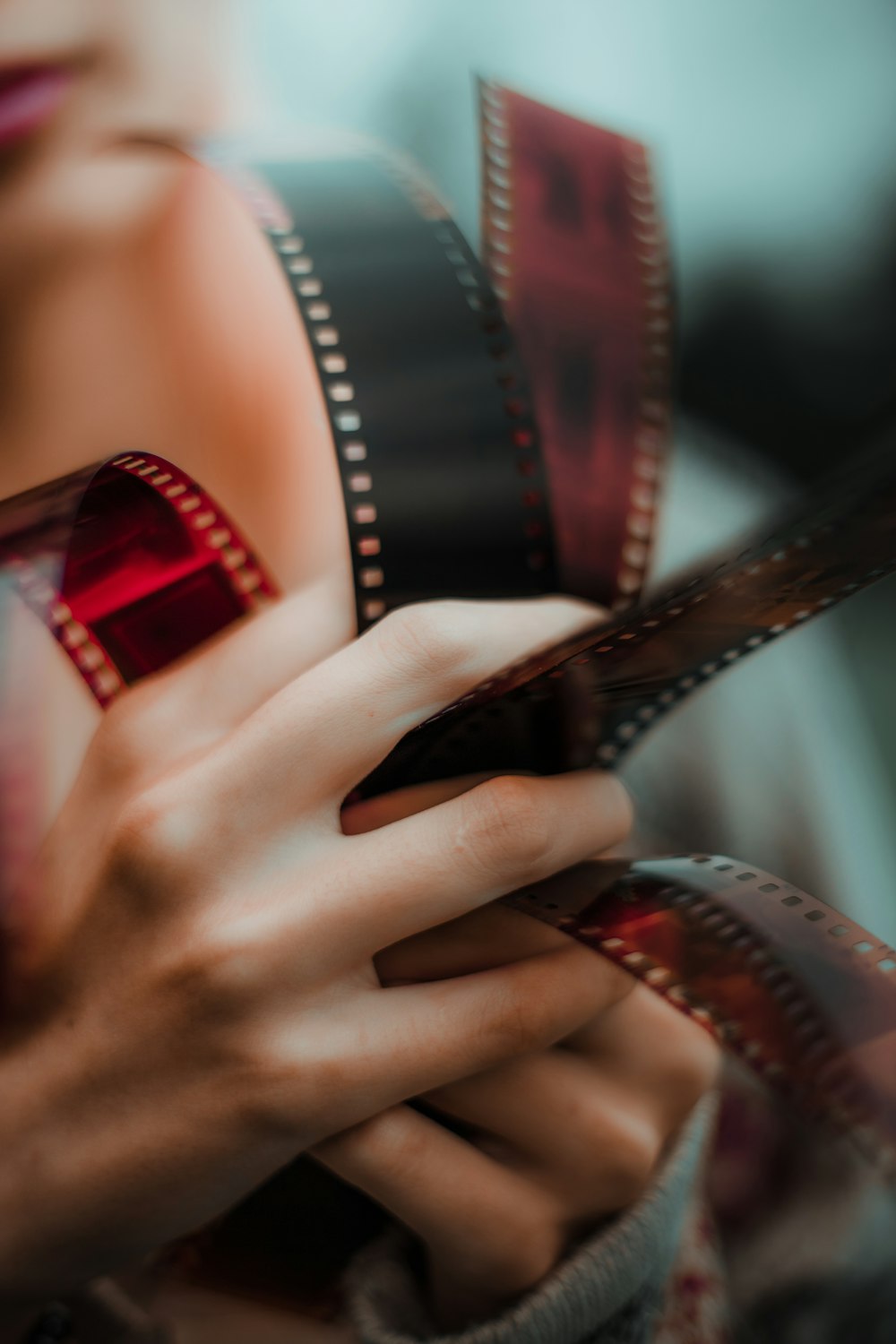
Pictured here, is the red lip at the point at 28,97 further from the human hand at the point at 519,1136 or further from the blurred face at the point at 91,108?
the human hand at the point at 519,1136

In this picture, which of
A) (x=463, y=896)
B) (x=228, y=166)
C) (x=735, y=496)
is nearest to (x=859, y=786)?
(x=735, y=496)

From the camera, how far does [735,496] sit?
102 cm

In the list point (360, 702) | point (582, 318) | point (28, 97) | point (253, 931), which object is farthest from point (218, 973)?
point (28, 97)

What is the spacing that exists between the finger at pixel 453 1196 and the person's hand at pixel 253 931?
0.03 m

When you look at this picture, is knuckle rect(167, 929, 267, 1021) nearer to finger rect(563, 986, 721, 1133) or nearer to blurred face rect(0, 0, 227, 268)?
finger rect(563, 986, 721, 1133)

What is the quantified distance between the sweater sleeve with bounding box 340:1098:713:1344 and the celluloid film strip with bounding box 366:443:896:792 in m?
0.25

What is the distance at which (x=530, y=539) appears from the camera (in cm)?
51

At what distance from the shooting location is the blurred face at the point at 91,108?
64 centimetres

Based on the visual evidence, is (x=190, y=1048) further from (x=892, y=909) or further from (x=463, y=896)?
(x=892, y=909)

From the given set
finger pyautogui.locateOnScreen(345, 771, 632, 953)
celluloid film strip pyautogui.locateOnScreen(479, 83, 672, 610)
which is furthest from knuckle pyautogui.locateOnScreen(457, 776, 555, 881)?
celluloid film strip pyautogui.locateOnScreen(479, 83, 672, 610)

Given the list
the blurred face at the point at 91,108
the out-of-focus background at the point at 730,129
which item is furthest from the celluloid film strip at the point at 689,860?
the out-of-focus background at the point at 730,129

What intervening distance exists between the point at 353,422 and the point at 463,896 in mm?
255

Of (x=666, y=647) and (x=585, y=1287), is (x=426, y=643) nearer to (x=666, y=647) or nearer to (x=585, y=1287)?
(x=666, y=647)

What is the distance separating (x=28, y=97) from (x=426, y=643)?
0.54 metres
